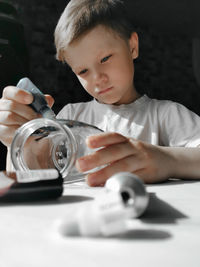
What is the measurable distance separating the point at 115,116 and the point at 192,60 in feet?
2.10

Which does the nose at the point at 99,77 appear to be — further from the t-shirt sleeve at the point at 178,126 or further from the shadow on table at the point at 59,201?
the shadow on table at the point at 59,201

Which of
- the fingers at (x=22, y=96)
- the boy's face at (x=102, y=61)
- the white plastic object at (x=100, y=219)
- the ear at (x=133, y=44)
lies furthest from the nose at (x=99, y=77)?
the white plastic object at (x=100, y=219)

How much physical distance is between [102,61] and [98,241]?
562mm

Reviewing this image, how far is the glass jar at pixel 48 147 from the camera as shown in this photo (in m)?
0.46

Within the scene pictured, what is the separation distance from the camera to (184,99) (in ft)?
4.36

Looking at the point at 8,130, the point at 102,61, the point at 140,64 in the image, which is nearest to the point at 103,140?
the point at 8,130

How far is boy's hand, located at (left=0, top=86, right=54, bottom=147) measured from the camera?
20.7 inches

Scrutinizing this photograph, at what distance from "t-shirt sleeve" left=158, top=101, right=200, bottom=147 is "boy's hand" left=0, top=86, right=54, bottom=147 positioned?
32 centimetres

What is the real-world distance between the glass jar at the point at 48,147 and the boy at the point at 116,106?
0.18ft

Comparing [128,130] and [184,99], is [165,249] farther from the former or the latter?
[184,99]

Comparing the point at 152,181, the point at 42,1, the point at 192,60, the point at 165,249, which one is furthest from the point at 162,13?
the point at 165,249

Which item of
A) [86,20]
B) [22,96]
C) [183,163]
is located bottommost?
[183,163]

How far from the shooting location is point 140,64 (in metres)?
1.24

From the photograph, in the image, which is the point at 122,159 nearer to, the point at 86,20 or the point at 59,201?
the point at 59,201
